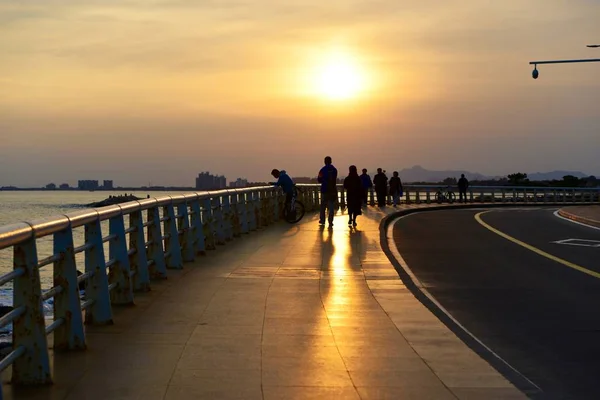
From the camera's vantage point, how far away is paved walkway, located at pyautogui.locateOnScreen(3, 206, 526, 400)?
7516 mm

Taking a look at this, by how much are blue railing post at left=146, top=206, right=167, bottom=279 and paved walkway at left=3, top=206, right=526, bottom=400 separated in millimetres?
255

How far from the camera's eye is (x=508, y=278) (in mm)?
16656

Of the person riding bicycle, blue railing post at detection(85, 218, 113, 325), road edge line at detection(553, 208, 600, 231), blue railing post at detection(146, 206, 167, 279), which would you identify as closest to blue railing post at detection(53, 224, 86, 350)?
blue railing post at detection(85, 218, 113, 325)

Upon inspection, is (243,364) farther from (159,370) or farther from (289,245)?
(289,245)

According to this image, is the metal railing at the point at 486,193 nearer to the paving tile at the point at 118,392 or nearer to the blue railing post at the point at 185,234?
the blue railing post at the point at 185,234

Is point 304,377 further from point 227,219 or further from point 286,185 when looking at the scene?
point 286,185

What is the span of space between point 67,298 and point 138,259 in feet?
13.8

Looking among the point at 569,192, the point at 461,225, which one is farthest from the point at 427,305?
the point at 569,192

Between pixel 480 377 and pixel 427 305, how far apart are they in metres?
4.74

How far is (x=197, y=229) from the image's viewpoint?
19281 mm

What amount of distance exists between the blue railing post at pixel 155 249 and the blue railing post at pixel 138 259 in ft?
4.01

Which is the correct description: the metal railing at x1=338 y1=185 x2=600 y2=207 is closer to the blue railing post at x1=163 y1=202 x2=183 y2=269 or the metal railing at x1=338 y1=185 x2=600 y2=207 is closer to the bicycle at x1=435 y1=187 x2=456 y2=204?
the bicycle at x1=435 y1=187 x2=456 y2=204

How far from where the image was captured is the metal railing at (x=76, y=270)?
24.6ft

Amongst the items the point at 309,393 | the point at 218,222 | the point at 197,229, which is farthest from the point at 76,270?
the point at 218,222
